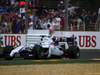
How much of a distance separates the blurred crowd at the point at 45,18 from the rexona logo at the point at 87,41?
554 millimetres

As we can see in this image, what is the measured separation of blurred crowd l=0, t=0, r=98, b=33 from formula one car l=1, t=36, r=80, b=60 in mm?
6019

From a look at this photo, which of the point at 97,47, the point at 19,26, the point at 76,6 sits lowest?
the point at 97,47

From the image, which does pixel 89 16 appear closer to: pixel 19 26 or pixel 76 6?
pixel 76 6

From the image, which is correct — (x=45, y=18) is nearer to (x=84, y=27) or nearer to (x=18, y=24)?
(x=18, y=24)

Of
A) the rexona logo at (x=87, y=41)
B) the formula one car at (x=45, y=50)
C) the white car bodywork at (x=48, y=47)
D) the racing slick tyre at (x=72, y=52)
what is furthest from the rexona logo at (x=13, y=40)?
the racing slick tyre at (x=72, y=52)

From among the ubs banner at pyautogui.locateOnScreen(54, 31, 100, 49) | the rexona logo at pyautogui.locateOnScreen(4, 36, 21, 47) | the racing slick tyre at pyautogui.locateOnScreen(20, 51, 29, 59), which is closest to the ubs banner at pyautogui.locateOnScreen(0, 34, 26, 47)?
the rexona logo at pyautogui.locateOnScreen(4, 36, 21, 47)

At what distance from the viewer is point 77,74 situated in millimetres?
6934

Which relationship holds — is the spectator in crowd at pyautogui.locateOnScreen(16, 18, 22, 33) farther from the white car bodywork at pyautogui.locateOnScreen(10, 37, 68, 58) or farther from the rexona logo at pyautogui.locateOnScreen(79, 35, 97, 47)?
the white car bodywork at pyautogui.locateOnScreen(10, 37, 68, 58)

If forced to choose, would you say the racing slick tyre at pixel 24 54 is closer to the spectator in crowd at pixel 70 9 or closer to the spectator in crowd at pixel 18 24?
the spectator in crowd at pixel 18 24

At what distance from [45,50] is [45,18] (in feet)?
23.8

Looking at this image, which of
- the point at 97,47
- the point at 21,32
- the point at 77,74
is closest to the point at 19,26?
the point at 21,32

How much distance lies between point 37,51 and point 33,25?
8.05m

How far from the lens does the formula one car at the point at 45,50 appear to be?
10.7 m

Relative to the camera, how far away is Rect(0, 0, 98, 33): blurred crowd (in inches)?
703
